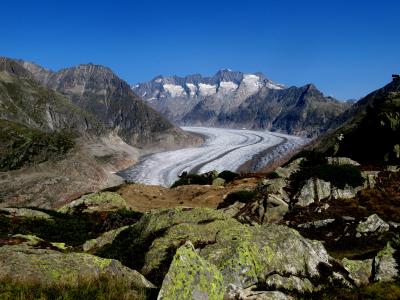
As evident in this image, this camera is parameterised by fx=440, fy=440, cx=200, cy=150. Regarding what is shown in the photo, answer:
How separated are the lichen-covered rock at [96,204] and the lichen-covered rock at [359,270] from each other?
27.1 m

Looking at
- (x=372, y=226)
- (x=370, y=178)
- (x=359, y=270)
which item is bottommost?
(x=359, y=270)

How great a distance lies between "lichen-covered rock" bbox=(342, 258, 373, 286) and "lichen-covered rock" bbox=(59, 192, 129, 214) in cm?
2713

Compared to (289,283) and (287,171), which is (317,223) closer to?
(289,283)

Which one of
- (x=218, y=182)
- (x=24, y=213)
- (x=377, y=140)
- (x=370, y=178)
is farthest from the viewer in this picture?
(x=218, y=182)

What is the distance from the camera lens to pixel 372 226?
25828 mm

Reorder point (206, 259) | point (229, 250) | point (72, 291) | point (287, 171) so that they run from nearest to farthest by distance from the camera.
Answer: point (72, 291)
point (206, 259)
point (229, 250)
point (287, 171)

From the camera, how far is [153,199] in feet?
174

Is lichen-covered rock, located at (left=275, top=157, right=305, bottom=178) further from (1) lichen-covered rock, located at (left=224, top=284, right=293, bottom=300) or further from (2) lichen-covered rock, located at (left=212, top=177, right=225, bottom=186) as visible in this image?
(1) lichen-covered rock, located at (left=224, top=284, right=293, bottom=300)

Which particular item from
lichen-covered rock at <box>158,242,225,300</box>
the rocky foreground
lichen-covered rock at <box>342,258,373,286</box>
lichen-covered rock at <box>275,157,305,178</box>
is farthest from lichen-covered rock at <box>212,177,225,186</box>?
lichen-covered rock at <box>158,242,225,300</box>

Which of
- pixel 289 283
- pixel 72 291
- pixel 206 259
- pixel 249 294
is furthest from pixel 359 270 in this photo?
pixel 72 291

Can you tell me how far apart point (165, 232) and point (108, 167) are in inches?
6613

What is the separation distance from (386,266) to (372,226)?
9.89 metres

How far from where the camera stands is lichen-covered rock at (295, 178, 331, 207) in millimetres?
35250

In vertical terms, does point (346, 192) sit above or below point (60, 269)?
above
